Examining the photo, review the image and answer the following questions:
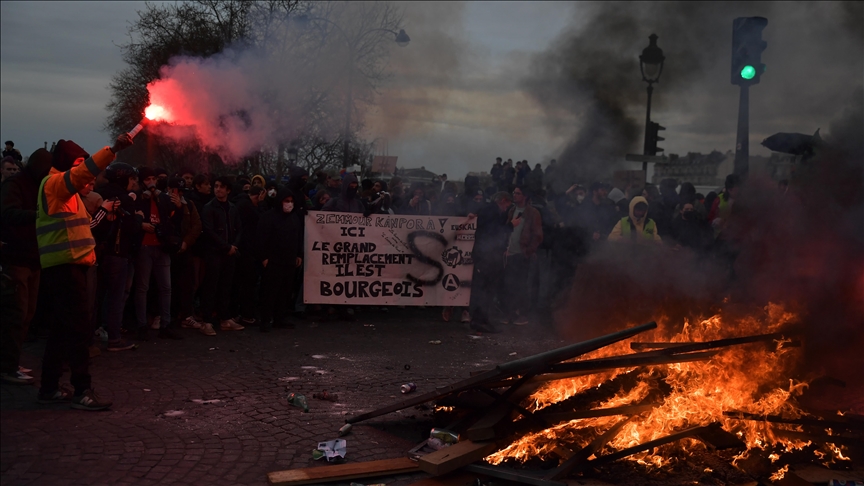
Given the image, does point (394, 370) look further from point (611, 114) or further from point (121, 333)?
point (611, 114)

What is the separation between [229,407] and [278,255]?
Result: 3.71 meters

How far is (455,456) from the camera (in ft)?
14.7

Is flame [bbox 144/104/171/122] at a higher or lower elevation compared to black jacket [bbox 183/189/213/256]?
higher

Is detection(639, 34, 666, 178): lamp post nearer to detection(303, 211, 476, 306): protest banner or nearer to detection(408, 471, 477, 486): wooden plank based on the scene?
detection(303, 211, 476, 306): protest banner

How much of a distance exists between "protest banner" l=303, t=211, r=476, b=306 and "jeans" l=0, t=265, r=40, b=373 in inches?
164

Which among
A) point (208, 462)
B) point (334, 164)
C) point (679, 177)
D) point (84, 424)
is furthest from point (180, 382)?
point (679, 177)

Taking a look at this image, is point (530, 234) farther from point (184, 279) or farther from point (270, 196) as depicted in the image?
point (184, 279)

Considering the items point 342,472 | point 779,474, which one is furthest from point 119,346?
point 779,474

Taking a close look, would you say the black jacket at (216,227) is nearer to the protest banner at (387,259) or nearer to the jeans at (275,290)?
the jeans at (275,290)

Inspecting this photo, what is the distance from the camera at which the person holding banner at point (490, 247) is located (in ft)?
33.8

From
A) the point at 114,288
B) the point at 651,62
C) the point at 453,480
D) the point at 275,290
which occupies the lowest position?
the point at 453,480

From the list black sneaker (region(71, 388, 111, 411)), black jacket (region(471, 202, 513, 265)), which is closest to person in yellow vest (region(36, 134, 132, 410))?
black sneaker (region(71, 388, 111, 411))

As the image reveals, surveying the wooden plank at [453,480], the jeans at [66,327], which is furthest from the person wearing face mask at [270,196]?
the wooden plank at [453,480]

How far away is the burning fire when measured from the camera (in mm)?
4922
